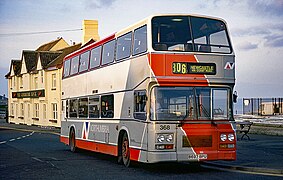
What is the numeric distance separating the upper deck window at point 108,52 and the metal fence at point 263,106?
2795 centimetres

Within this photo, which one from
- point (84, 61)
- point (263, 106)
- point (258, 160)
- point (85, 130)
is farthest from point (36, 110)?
point (258, 160)

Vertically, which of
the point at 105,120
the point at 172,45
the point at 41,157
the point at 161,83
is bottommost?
the point at 41,157

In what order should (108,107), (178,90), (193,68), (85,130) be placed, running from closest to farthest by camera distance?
(178,90) → (193,68) → (108,107) → (85,130)

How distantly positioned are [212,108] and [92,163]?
5.33 meters

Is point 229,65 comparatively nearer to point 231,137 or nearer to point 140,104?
point 231,137

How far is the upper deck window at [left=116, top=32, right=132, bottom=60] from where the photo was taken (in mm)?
16391

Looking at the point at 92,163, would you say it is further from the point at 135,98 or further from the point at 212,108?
the point at 212,108

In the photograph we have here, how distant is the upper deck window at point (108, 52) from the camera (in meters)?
18.0

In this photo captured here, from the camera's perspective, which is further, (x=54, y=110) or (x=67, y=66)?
(x=54, y=110)

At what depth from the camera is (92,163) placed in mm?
18141

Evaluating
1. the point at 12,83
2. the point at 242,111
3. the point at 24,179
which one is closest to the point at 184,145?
the point at 24,179

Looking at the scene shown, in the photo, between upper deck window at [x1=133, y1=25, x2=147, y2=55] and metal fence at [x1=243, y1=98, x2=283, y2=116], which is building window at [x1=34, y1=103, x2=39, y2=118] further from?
upper deck window at [x1=133, y1=25, x2=147, y2=55]

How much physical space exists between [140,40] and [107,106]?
3.75 meters

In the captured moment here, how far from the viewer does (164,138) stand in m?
14.2
